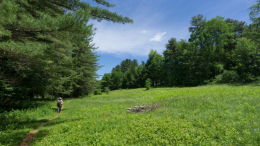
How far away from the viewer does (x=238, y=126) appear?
491 centimetres

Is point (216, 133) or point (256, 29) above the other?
point (256, 29)

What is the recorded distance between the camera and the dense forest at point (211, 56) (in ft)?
81.2

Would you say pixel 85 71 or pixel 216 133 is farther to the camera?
pixel 85 71

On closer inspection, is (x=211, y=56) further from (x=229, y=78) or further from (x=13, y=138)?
(x=13, y=138)

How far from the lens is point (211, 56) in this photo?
3466 centimetres

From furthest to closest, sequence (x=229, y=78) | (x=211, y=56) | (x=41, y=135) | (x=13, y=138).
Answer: (x=211, y=56) → (x=229, y=78) → (x=41, y=135) → (x=13, y=138)

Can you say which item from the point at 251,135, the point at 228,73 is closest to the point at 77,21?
the point at 251,135

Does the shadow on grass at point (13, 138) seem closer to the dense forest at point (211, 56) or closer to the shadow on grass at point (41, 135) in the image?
the shadow on grass at point (41, 135)

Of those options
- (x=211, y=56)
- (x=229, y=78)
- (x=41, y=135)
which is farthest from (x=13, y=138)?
(x=211, y=56)

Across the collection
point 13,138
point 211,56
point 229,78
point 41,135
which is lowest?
point 41,135

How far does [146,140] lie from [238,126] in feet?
13.4

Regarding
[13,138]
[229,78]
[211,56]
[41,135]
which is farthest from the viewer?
[211,56]

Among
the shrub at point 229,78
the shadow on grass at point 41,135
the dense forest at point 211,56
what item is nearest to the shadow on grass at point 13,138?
the shadow on grass at point 41,135

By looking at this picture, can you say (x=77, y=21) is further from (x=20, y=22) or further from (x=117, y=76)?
(x=117, y=76)
